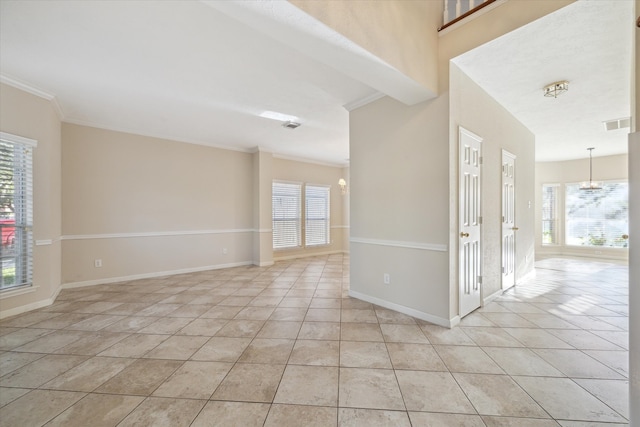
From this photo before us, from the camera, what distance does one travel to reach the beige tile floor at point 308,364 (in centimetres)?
160

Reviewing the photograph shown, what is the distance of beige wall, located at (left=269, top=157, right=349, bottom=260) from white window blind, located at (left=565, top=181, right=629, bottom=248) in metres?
6.44

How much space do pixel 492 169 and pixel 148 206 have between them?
231 inches

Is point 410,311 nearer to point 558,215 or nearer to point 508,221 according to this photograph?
point 508,221

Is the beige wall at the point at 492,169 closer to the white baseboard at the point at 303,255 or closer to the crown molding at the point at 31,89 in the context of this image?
the white baseboard at the point at 303,255

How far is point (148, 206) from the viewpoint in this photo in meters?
4.98

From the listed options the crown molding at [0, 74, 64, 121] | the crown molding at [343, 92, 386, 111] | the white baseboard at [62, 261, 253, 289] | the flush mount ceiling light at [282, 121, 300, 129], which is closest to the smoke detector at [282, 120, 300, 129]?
the flush mount ceiling light at [282, 121, 300, 129]

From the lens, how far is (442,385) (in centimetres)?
185

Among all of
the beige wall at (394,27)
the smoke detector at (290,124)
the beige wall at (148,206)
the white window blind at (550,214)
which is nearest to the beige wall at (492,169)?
the beige wall at (394,27)

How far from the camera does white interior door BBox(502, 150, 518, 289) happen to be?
383 cm

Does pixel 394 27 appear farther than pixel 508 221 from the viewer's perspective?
No

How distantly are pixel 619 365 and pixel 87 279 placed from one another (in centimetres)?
678

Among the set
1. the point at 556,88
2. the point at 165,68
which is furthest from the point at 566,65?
the point at 165,68

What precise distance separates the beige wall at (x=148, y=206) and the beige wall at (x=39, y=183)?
1.87 feet

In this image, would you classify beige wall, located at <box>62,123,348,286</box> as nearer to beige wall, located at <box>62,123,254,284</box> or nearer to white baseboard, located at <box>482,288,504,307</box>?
beige wall, located at <box>62,123,254,284</box>
